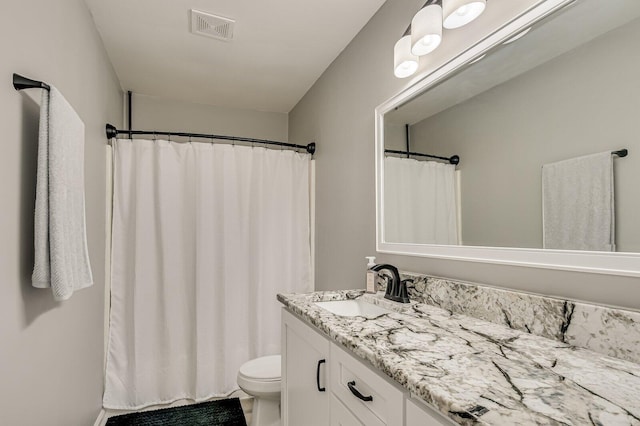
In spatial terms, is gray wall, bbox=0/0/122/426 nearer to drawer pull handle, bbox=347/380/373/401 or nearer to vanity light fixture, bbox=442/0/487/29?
drawer pull handle, bbox=347/380/373/401

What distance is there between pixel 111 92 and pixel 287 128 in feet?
4.91

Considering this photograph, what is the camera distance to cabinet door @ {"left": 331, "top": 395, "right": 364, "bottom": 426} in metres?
0.93

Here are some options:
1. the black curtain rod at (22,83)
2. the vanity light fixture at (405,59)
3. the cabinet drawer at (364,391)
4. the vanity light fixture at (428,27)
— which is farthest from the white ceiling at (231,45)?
the cabinet drawer at (364,391)

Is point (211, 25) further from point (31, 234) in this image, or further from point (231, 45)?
point (31, 234)

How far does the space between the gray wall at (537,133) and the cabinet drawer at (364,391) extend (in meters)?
0.62

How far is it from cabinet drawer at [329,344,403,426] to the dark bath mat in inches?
55.4

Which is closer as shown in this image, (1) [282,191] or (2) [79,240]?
(2) [79,240]

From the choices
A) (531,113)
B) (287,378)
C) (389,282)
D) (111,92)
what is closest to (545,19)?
(531,113)

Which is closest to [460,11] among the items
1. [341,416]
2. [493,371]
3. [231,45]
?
[493,371]

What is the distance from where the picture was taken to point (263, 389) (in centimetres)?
182

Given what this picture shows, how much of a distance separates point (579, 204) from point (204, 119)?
2877 millimetres

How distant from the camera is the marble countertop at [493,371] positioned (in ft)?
1.79

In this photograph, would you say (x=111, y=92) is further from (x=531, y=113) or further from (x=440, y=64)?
(x=531, y=113)

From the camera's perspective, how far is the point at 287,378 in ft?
4.99
